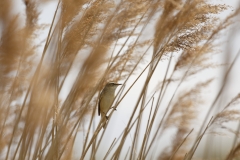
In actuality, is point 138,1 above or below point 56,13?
above

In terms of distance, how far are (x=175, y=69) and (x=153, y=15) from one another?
0.42 metres

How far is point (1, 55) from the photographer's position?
6.39ft

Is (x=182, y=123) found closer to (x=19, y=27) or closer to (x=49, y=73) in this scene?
(x=49, y=73)

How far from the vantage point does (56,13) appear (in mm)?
1956

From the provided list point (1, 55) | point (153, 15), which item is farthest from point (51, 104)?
point (153, 15)

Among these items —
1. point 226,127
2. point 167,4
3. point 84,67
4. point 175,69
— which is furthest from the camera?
point 175,69

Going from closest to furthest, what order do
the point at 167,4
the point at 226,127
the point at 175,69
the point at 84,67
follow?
the point at 84,67
the point at 167,4
the point at 226,127
the point at 175,69

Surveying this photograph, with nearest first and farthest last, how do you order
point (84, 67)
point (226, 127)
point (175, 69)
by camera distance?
point (84, 67) < point (226, 127) < point (175, 69)

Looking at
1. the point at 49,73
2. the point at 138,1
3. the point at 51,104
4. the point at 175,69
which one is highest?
the point at 138,1

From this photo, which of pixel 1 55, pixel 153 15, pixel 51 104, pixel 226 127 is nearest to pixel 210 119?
pixel 226 127

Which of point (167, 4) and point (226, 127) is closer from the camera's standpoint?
point (167, 4)

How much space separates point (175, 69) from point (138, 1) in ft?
1.66

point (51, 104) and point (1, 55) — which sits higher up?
point (1, 55)

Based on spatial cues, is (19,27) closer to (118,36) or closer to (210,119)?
(118,36)
